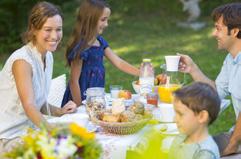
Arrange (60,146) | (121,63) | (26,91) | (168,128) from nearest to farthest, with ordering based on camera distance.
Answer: (60,146) < (168,128) < (26,91) < (121,63)

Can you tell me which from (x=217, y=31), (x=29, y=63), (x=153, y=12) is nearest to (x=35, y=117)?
(x=29, y=63)

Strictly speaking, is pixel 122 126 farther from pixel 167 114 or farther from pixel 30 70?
pixel 30 70

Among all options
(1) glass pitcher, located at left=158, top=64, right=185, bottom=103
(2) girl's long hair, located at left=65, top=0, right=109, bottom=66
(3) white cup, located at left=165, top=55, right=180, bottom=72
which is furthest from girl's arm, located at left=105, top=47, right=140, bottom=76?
(3) white cup, located at left=165, top=55, right=180, bottom=72

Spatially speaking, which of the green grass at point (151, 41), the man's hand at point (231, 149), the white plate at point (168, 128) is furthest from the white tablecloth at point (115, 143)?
the green grass at point (151, 41)

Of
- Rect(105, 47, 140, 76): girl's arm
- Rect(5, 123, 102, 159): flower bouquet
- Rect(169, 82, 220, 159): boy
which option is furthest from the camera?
Rect(105, 47, 140, 76): girl's arm

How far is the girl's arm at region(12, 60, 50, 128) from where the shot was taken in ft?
10.7

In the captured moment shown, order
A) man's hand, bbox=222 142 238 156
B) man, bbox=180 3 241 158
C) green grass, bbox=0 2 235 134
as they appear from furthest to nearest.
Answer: green grass, bbox=0 2 235 134
man, bbox=180 3 241 158
man's hand, bbox=222 142 238 156

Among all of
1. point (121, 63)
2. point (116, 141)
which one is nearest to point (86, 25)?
point (121, 63)

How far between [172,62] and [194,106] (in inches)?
44.8

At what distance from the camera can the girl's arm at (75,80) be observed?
4.19 meters

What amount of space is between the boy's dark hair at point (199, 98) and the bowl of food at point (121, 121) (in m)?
0.39

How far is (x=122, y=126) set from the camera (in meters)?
3.00

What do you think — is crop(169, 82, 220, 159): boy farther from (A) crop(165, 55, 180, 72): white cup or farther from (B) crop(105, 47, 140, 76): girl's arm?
(B) crop(105, 47, 140, 76): girl's arm

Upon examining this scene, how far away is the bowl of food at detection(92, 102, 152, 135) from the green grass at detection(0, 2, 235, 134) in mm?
4255
